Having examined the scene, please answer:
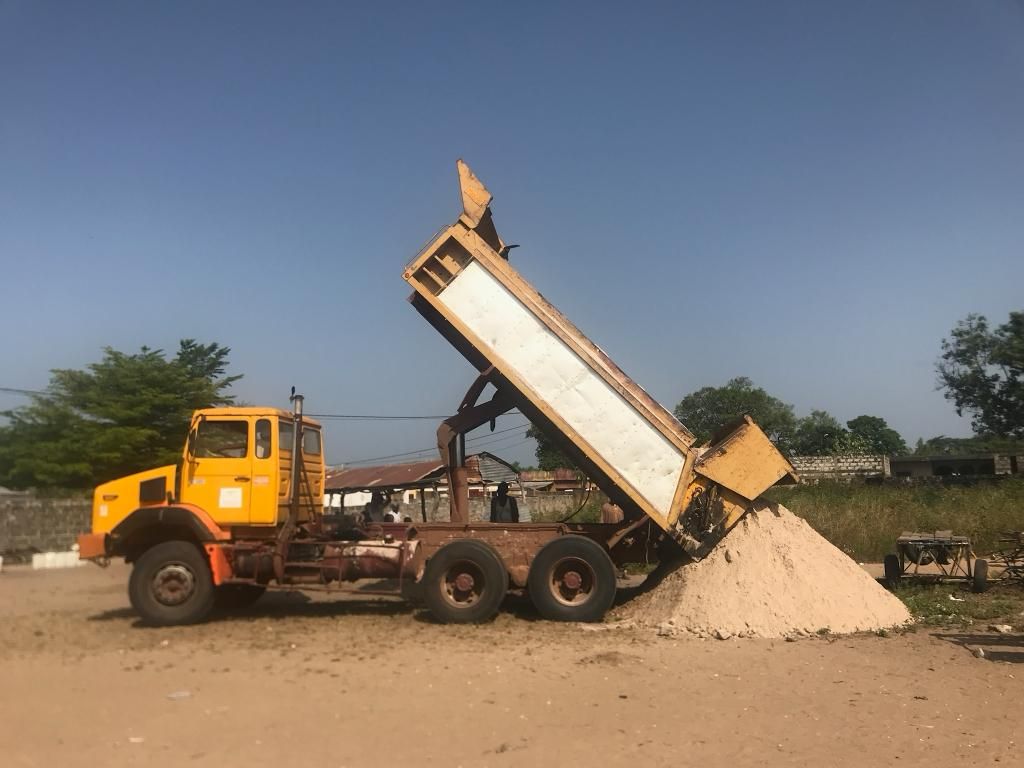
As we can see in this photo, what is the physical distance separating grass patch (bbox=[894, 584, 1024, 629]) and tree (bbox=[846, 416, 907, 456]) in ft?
254

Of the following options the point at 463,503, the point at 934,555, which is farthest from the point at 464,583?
the point at 934,555

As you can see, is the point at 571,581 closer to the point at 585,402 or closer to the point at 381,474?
the point at 585,402

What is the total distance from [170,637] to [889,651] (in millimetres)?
8167

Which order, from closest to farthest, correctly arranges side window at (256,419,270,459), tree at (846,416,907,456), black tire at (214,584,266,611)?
side window at (256,419,270,459) < black tire at (214,584,266,611) < tree at (846,416,907,456)

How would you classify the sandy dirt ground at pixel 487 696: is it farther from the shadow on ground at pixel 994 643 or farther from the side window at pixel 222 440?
the side window at pixel 222 440

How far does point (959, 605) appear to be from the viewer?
11.4 meters

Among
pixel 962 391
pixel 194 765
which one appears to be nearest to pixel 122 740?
pixel 194 765

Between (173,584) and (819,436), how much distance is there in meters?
68.1

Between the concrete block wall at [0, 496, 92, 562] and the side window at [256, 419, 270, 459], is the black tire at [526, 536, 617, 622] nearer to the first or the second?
the side window at [256, 419, 270, 459]

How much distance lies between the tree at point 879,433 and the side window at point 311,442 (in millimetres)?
83401

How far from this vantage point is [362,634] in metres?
9.65

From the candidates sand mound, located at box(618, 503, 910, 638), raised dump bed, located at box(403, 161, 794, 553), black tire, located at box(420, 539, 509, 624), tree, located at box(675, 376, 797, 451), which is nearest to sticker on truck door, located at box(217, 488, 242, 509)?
black tire, located at box(420, 539, 509, 624)

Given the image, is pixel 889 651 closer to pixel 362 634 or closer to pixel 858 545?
pixel 362 634

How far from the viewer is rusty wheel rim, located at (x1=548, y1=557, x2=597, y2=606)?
10.6m
